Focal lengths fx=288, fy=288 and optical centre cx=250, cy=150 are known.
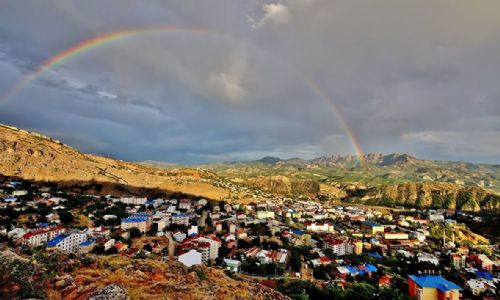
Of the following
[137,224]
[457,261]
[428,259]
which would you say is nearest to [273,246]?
[137,224]

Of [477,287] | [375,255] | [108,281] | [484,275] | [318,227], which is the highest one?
[108,281]

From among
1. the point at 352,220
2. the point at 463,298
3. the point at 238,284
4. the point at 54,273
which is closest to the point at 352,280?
the point at 463,298

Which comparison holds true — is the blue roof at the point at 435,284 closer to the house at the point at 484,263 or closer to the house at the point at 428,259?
the house at the point at 428,259

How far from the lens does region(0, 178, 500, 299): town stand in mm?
21188

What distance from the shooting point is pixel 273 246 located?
32094 millimetres

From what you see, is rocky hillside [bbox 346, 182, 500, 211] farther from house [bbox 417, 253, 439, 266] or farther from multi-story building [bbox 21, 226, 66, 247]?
multi-story building [bbox 21, 226, 66, 247]

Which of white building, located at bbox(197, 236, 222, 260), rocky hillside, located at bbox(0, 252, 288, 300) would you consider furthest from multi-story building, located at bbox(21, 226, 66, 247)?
rocky hillside, located at bbox(0, 252, 288, 300)

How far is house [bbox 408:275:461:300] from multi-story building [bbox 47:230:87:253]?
88.8ft

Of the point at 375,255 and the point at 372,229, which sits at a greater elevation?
the point at 372,229

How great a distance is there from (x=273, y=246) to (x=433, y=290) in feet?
51.2

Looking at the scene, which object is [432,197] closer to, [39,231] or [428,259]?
[428,259]

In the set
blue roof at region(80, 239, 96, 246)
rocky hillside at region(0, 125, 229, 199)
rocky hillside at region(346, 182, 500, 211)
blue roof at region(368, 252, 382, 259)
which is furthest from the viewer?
rocky hillside at region(346, 182, 500, 211)

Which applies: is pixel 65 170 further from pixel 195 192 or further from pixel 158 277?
pixel 158 277

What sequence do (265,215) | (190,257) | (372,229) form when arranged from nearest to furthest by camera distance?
(190,257) → (372,229) → (265,215)
